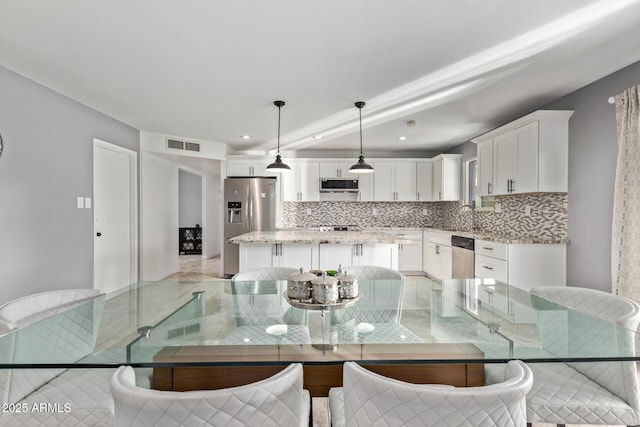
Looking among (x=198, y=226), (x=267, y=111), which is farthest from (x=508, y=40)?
(x=198, y=226)

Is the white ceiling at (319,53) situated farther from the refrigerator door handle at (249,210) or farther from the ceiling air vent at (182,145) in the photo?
the refrigerator door handle at (249,210)

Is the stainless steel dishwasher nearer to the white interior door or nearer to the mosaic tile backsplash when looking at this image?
the mosaic tile backsplash

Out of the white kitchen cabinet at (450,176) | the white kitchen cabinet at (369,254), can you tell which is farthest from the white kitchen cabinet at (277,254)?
the white kitchen cabinet at (450,176)

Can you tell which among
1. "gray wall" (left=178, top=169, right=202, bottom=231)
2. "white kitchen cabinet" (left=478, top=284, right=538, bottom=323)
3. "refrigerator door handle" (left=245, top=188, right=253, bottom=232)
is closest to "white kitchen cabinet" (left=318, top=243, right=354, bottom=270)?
"white kitchen cabinet" (left=478, top=284, right=538, bottom=323)

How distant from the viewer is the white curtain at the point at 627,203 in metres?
2.46

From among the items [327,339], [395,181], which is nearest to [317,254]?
[327,339]

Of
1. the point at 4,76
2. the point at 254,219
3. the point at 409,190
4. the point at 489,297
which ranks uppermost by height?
the point at 4,76

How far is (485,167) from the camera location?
4262 millimetres

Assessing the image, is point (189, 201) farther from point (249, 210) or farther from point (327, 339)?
point (327, 339)

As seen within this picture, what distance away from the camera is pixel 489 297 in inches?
69.7

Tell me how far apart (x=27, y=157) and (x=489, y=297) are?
12.7 ft

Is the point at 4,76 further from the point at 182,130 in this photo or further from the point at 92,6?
the point at 182,130

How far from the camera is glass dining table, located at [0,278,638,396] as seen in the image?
3.29 ft

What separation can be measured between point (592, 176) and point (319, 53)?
2.78 m
